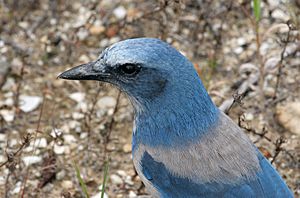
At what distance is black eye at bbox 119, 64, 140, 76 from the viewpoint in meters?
3.64

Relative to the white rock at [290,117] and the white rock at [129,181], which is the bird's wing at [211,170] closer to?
the white rock at [129,181]

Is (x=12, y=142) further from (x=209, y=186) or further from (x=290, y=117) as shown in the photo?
(x=290, y=117)

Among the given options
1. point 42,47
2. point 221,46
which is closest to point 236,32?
point 221,46

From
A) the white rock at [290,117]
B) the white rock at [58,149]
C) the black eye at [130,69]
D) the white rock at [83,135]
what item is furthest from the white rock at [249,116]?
the black eye at [130,69]

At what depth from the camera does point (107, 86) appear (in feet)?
15.6

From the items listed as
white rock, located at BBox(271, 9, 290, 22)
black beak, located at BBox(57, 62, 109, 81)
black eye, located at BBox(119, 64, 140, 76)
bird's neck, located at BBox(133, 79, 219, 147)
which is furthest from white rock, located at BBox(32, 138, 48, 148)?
white rock, located at BBox(271, 9, 290, 22)

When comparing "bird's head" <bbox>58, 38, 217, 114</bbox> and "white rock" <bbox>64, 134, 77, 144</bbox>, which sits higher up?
"bird's head" <bbox>58, 38, 217, 114</bbox>

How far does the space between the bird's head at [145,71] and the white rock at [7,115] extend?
1.54 metres

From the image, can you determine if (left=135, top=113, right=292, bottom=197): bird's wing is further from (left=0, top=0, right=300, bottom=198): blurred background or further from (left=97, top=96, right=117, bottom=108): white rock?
(left=97, top=96, right=117, bottom=108): white rock

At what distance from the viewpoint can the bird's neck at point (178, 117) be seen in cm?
374

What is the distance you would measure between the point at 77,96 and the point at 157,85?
182 cm

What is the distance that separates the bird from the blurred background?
430 mm

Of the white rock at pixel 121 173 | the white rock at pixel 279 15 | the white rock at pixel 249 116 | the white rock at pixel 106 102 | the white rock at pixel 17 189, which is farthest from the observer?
the white rock at pixel 279 15

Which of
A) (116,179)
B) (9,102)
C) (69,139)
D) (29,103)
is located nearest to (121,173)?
(116,179)
